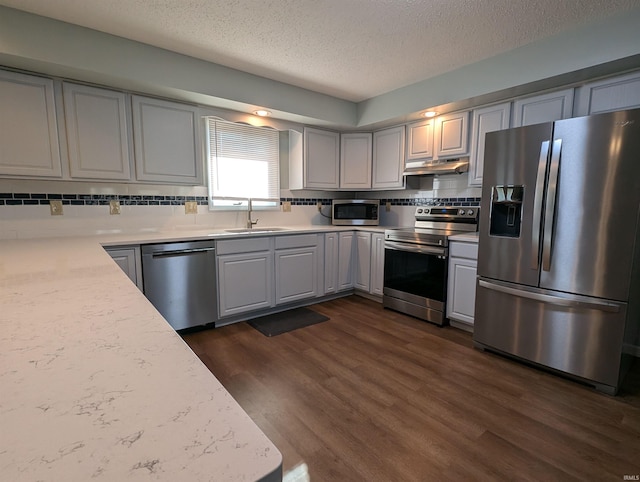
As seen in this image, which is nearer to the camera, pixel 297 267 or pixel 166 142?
pixel 166 142

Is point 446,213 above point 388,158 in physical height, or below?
below

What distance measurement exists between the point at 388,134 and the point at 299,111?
1108 millimetres

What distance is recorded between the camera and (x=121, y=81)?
2.38m

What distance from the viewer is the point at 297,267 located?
337 cm

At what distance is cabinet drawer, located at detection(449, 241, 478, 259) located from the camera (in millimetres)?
2666

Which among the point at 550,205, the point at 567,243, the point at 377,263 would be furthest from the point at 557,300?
the point at 377,263

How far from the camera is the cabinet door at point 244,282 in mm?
2893

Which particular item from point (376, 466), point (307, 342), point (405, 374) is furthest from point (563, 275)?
point (307, 342)

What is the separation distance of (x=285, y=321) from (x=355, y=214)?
62.9 inches

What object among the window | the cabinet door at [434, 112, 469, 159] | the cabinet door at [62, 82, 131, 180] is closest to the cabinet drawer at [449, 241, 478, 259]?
the cabinet door at [434, 112, 469, 159]

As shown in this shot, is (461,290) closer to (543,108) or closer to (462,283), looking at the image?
(462,283)

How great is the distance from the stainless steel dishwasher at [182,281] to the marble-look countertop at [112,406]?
1.71m

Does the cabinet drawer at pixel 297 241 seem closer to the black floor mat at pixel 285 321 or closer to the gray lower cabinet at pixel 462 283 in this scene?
the black floor mat at pixel 285 321

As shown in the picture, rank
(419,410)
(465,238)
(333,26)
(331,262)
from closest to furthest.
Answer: (419,410)
(333,26)
(465,238)
(331,262)
